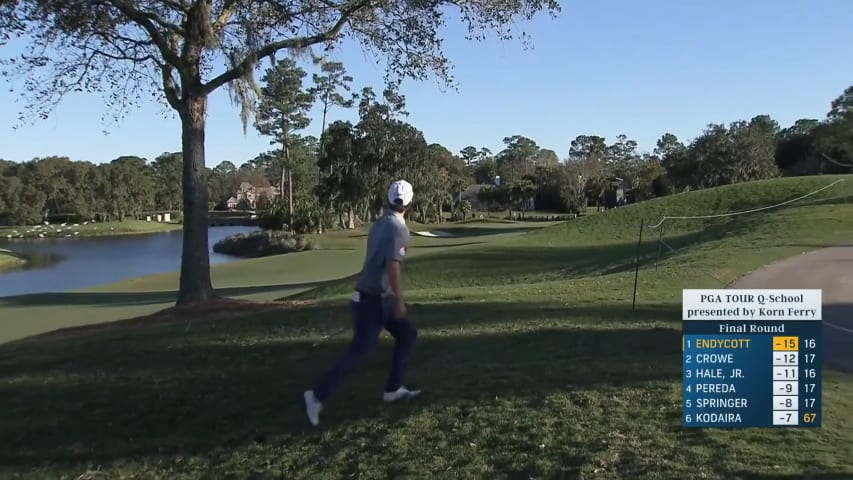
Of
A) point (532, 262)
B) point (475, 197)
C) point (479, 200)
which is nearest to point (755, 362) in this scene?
point (532, 262)

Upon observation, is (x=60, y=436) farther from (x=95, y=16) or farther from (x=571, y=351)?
(x=95, y=16)

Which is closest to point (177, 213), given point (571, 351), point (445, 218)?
point (445, 218)

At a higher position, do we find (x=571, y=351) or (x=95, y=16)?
(x=95, y=16)

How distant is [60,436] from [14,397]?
1718mm

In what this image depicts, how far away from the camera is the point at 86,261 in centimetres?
6062

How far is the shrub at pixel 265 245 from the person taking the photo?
60.2 metres

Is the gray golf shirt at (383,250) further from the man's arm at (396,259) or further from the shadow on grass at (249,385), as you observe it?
the shadow on grass at (249,385)

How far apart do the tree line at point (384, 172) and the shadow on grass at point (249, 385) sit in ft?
123

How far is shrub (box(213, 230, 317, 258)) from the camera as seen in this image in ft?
198

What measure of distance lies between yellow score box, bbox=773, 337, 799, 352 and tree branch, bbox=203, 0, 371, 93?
11942 mm

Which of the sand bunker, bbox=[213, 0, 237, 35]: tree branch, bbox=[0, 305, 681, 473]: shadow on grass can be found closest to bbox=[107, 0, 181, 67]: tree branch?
bbox=[213, 0, 237, 35]: tree branch

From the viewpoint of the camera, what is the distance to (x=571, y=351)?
7.97 metres

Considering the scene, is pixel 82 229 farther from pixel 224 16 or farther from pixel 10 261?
pixel 224 16

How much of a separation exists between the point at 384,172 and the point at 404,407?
67635 millimetres
